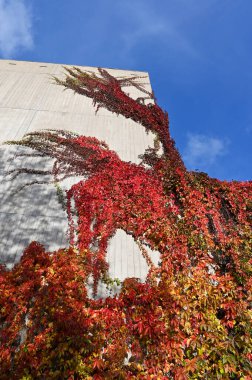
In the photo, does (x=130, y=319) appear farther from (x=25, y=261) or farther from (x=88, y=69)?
(x=88, y=69)

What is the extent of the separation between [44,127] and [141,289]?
654 cm

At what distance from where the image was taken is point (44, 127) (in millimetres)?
9602

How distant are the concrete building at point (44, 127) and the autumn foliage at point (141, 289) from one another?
31 centimetres

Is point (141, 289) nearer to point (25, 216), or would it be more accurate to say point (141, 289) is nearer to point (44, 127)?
point (25, 216)

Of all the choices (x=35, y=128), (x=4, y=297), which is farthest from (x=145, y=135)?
(x=4, y=297)

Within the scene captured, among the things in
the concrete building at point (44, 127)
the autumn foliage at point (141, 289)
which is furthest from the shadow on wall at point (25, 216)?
the autumn foliage at point (141, 289)

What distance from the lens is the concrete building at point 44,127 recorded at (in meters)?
6.16

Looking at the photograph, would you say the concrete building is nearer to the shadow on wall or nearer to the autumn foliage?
the shadow on wall

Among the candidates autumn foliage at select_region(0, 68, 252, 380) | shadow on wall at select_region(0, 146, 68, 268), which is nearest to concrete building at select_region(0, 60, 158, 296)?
shadow on wall at select_region(0, 146, 68, 268)

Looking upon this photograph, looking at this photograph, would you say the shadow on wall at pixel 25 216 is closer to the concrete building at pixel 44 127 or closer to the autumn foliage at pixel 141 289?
the concrete building at pixel 44 127

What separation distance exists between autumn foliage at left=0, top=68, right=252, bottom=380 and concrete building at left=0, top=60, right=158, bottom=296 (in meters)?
0.31

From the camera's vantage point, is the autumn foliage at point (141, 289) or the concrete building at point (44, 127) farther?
the concrete building at point (44, 127)

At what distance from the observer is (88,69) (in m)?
13.9

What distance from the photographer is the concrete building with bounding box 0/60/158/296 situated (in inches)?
242
